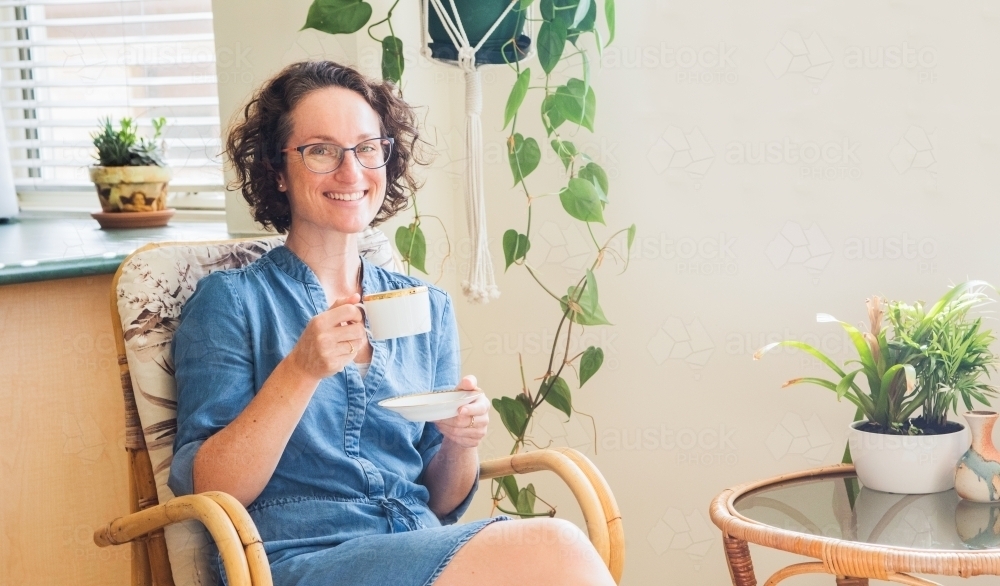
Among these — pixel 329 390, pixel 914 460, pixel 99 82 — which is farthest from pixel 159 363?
pixel 99 82

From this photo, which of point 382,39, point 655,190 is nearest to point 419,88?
point 382,39

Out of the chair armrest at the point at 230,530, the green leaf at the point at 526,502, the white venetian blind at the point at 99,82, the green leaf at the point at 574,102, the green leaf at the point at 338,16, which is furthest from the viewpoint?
the white venetian blind at the point at 99,82

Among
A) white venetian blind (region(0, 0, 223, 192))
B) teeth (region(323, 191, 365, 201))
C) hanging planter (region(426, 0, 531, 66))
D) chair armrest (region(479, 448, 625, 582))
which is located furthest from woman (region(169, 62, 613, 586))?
white venetian blind (region(0, 0, 223, 192))

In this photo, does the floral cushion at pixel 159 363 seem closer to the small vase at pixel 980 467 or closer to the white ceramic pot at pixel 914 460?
the white ceramic pot at pixel 914 460

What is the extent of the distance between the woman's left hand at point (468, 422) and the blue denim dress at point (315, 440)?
0.29ft

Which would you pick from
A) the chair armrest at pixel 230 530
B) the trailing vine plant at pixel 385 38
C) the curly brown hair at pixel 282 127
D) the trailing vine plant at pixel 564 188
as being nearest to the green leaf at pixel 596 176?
the trailing vine plant at pixel 564 188

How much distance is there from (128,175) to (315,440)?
3.48 ft

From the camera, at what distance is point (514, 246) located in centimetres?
201

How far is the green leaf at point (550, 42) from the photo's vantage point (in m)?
1.85

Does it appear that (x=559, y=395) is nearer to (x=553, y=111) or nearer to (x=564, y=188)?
(x=564, y=188)

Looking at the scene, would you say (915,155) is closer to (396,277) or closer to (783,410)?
(783,410)

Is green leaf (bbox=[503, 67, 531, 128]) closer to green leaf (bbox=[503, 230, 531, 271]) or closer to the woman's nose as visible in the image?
green leaf (bbox=[503, 230, 531, 271])

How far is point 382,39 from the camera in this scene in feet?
6.44

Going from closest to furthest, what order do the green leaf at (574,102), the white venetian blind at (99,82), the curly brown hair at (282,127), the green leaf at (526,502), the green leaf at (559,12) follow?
the curly brown hair at (282,127)
the green leaf at (559,12)
the green leaf at (574,102)
the green leaf at (526,502)
the white venetian blind at (99,82)
